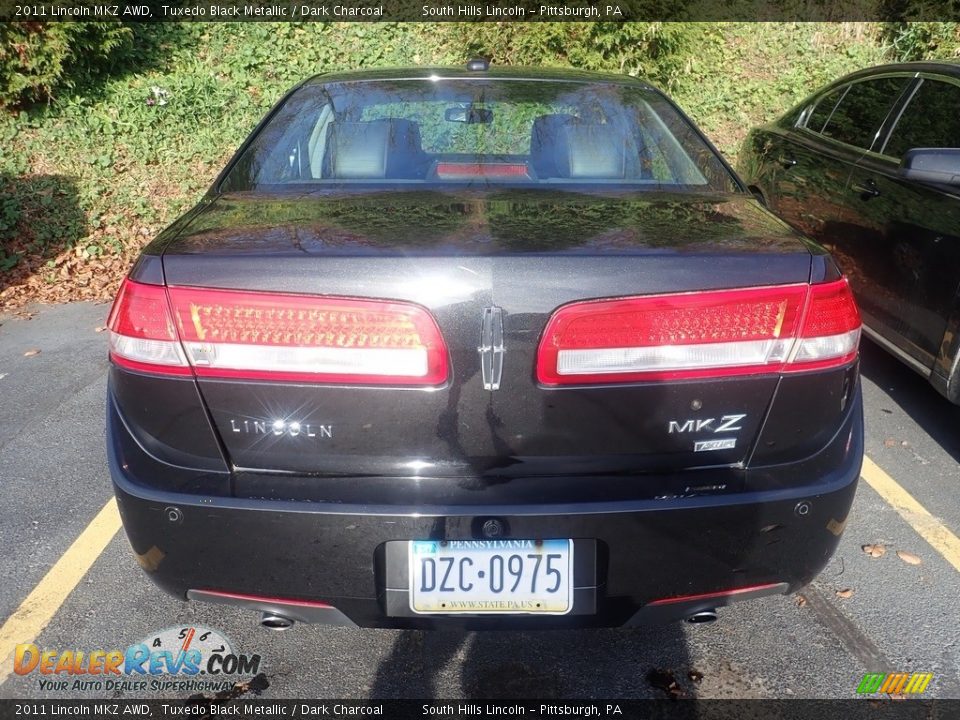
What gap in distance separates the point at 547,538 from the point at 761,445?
0.54 metres

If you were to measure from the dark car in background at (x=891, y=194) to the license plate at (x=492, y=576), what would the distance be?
2394 millimetres

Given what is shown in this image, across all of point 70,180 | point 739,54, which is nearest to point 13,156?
point 70,180

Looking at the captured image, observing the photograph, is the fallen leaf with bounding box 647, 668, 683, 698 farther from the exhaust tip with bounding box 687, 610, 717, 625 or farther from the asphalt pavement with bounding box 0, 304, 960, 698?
the exhaust tip with bounding box 687, 610, 717, 625

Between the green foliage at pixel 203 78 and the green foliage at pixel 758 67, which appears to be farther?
the green foliage at pixel 758 67

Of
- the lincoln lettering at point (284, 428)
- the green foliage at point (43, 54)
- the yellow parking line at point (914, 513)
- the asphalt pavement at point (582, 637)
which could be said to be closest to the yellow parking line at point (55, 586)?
the asphalt pavement at point (582, 637)

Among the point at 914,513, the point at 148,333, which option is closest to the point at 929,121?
the point at 914,513

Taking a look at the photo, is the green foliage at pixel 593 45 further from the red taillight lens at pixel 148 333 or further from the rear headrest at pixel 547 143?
the red taillight lens at pixel 148 333

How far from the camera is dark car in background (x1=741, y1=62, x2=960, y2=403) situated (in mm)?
3395

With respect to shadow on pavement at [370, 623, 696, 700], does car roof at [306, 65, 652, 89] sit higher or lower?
higher

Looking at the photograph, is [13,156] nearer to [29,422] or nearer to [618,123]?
[29,422]

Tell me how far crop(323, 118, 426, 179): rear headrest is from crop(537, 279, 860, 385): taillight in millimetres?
953

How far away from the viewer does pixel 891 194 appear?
12.5ft

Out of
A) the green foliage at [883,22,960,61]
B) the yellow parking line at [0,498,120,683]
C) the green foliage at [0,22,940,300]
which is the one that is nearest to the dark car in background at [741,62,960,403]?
the yellow parking line at [0,498,120,683]

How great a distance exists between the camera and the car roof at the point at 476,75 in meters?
3.05
